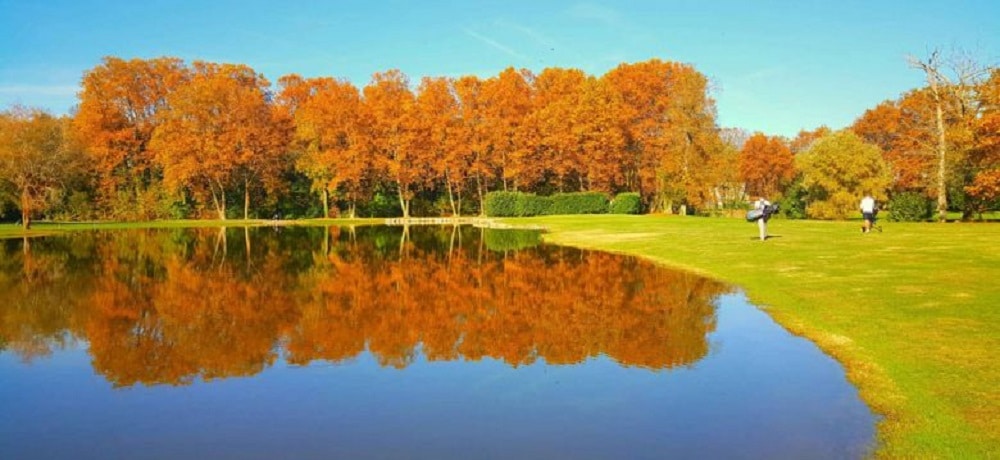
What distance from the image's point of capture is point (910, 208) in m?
44.8

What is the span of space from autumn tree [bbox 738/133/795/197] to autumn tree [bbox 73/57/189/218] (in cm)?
7979

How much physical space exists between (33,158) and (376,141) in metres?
30.0

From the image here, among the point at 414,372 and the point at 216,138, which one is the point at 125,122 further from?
the point at 414,372

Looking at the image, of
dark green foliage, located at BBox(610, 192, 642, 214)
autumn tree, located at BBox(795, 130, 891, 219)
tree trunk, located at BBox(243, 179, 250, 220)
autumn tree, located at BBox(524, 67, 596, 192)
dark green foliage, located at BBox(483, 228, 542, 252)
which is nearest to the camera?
dark green foliage, located at BBox(483, 228, 542, 252)

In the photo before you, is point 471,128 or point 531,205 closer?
point 531,205

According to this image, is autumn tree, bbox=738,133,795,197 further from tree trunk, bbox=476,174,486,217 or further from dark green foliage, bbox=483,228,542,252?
dark green foliage, bbox=483,228,542,252

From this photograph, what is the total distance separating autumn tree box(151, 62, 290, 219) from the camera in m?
65.1

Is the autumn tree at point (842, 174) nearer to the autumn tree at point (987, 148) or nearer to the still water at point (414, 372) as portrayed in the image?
the autumn tree at point (987, 148)

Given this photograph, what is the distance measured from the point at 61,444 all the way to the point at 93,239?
41.6m

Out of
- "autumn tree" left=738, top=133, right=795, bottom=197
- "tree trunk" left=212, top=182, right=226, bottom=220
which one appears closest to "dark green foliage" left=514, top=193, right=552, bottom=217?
"tree trunk" left=212, top=182, right=226, bottom=220

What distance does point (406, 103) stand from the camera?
69938mm

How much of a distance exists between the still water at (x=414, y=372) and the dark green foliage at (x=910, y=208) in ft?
104

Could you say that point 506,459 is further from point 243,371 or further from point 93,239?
point 93,239

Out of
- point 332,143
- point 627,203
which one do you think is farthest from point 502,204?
point 332,143
